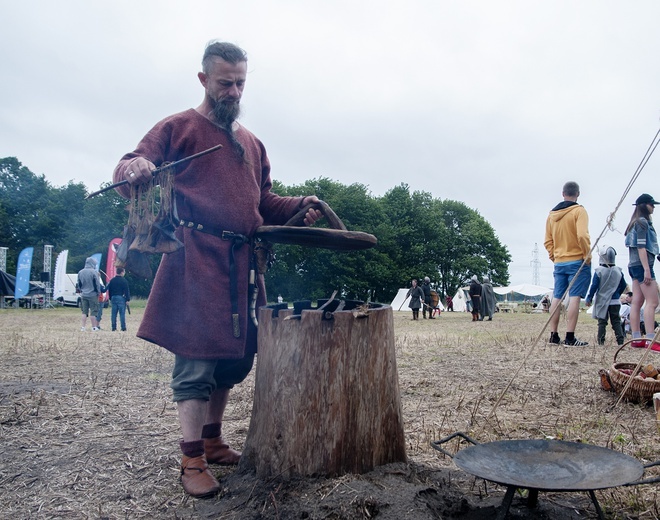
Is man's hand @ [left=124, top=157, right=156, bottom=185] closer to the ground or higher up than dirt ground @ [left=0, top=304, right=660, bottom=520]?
higher up

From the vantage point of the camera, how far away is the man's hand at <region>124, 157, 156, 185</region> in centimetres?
223

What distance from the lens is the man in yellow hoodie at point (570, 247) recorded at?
6738mm

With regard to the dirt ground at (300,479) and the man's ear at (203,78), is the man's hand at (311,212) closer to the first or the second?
the man's ear at (203,78)

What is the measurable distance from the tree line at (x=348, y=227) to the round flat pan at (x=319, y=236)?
36.8 m

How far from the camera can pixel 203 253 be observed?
2438mm

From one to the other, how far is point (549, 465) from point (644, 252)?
5489mm

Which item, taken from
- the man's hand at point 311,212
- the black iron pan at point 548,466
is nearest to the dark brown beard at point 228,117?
the man's hand at point 311,212

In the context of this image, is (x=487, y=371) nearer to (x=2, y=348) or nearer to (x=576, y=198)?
(x=576, y=198)

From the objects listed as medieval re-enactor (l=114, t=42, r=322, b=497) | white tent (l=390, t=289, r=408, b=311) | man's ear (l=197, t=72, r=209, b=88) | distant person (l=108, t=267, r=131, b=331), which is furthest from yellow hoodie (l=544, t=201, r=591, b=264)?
white tent (l=390, t=289, r=408, b=311)

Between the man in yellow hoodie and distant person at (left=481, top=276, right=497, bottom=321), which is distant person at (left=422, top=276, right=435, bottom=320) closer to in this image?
distant person at (left=481, top=276, right=497, bottom=321)

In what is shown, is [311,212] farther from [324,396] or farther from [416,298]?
[416,298]

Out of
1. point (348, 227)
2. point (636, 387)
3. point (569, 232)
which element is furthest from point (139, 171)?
point (348, 227)

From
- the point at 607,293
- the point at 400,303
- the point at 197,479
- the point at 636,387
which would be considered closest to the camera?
the point at 197,479

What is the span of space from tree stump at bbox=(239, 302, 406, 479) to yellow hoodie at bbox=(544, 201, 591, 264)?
17.3 feet
